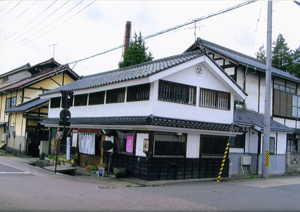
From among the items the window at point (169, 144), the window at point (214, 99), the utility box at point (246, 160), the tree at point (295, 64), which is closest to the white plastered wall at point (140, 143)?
the window at point (169, 144)

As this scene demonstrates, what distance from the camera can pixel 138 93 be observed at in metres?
16.1

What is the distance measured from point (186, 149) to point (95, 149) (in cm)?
616

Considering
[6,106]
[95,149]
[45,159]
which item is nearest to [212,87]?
[95,149]

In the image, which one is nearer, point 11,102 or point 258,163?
point 258,163

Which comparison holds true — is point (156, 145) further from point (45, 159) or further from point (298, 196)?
point (45, 159)

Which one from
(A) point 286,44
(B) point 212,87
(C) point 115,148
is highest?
(A) point 286,44

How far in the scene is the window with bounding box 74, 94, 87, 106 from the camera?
21.0 m

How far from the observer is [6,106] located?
3453 cm

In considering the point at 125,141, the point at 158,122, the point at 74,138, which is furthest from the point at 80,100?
the point at 158,122

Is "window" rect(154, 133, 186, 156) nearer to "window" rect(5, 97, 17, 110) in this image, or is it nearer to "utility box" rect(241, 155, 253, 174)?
"utility box" rect(241, 155, 253, 174)

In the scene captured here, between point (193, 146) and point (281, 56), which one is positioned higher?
point (281, 56)

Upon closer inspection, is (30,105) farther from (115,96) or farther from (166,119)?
(166,119)

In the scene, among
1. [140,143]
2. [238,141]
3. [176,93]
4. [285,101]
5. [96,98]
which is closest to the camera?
[140,143]

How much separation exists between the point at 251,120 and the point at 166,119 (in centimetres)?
846
